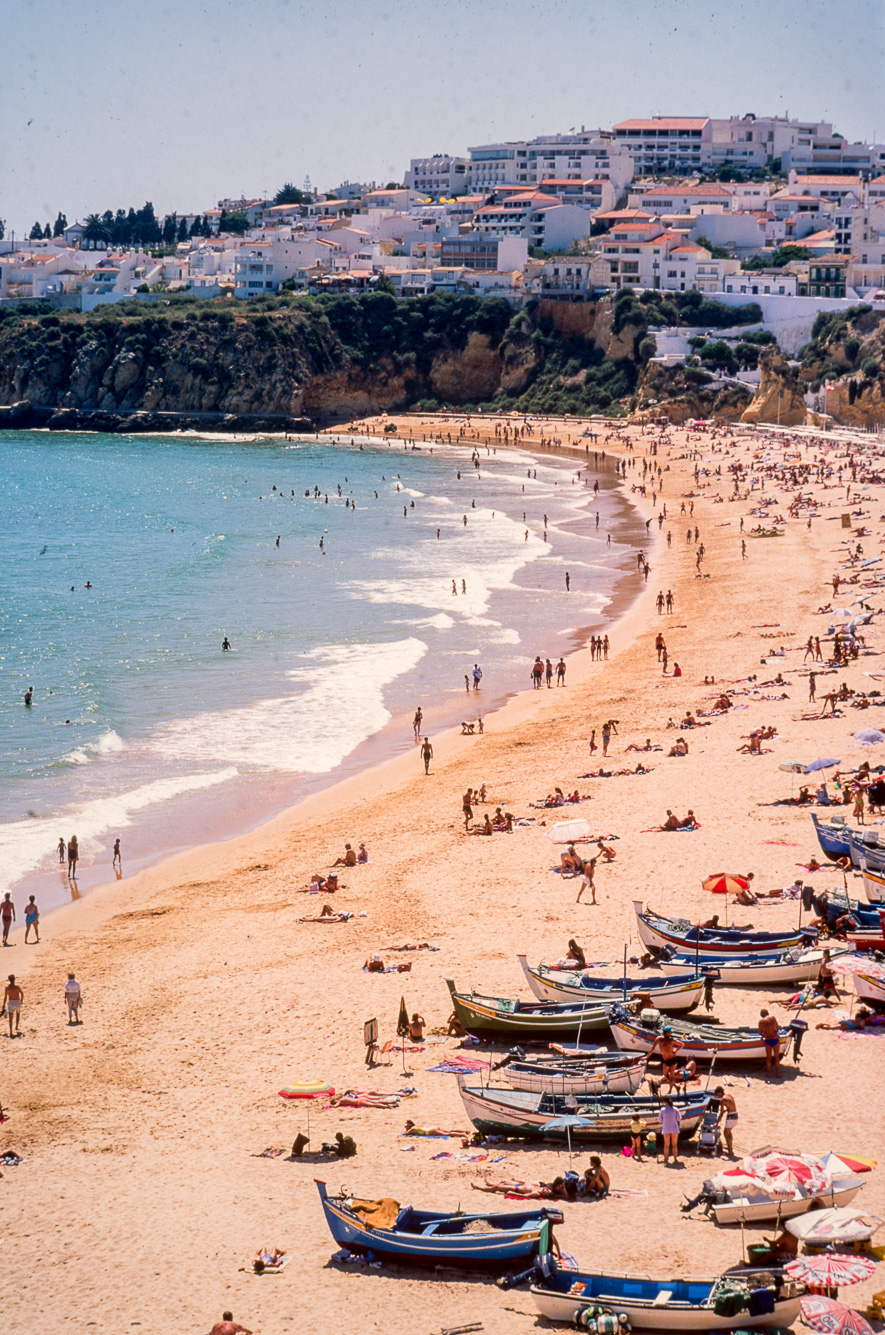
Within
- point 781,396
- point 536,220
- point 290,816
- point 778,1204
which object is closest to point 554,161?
point 536,220

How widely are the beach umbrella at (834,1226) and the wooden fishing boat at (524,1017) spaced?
342 centimetres

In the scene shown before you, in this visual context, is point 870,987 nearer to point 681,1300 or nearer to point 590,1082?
point 590,1082

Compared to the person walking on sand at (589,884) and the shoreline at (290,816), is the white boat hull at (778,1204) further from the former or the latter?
the shoreline at (290,816)

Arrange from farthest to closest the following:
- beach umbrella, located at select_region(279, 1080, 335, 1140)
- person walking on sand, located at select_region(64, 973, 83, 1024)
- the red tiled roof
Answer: the red tiled roof → person walking on sand, located at select_region(64, 973, 83, 1024) → beach umbrella, located at select_region(279, 1080, 335, 1140)

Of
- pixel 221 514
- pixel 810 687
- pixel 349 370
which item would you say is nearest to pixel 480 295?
pixel 349 370

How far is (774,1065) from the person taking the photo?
11.8 m

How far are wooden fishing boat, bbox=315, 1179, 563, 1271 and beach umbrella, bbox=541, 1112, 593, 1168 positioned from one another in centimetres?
118

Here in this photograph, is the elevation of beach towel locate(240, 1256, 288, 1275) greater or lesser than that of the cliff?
lesser

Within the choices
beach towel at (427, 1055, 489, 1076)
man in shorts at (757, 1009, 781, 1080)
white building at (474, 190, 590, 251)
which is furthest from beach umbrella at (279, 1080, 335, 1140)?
white building at (474, 190, 590, 251)

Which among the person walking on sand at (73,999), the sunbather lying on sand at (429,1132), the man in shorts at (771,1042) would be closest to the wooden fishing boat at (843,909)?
the man in shorts at (771,1042)

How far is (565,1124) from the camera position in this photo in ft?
36.0

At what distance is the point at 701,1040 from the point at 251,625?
83.8 feet

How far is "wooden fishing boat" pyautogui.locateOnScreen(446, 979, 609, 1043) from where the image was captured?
12406mm

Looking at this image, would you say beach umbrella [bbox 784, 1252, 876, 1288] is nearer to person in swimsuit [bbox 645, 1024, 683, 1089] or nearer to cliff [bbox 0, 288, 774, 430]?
person in swimsuit [bbox 645, 1024, 683, 1089]
